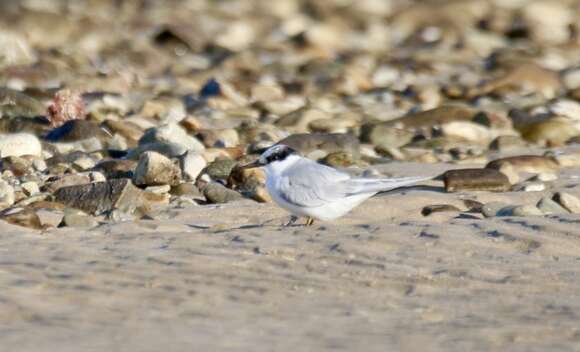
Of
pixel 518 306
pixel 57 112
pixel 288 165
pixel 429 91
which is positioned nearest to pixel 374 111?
pixel 429 91

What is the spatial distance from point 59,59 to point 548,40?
6.11m

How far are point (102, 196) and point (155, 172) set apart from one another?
1.82 feet

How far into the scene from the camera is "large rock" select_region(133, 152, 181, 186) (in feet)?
23.2

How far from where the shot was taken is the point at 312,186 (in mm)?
5676

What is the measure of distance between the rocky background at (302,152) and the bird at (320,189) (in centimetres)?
13

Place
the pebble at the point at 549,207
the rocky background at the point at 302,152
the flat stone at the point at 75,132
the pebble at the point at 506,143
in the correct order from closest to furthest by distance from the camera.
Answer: the rocky background at the point at 302,152
the pebble at the point at 549,207
the flat stone at the point at 75,132
the pebble at the point at 506,143

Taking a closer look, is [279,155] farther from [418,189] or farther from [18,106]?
[18,106]

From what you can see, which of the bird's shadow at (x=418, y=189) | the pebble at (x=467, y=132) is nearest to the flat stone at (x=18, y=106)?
the pebble at (x=467, y=132)

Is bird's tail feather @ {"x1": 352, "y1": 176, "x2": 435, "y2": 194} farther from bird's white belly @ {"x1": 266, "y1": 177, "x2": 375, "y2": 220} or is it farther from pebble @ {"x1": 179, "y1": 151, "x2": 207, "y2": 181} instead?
pebble @ {"x1": 179, "y1": 151, "x2": 207, "y2": 181}

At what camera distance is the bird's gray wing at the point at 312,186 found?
5.63 m

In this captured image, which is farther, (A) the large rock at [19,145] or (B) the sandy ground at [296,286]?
(A) the large rock at [19,145]

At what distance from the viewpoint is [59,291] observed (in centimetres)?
452

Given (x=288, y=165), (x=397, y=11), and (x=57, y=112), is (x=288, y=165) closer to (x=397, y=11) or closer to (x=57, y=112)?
(x=57, y=112)

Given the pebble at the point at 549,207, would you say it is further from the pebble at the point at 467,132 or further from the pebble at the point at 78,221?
the pebble at the point at 467,132
